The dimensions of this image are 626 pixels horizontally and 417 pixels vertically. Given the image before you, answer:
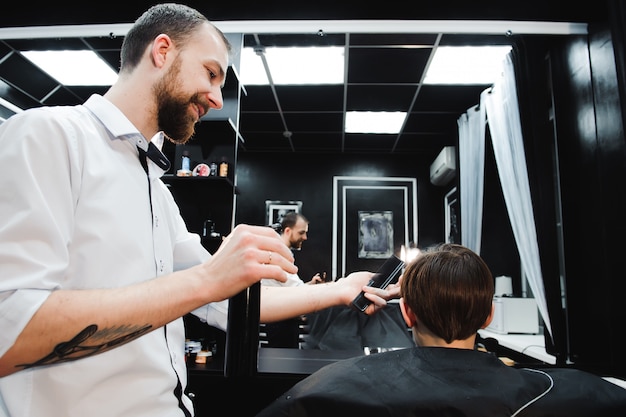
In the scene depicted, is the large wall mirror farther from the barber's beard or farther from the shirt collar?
the shirt collar

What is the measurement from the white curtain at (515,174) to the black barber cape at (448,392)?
176cm

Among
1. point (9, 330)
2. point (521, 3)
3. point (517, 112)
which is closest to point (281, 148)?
point (517, 112)

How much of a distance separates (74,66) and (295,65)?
2269 mm

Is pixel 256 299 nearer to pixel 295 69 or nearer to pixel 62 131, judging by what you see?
pixel 62 131

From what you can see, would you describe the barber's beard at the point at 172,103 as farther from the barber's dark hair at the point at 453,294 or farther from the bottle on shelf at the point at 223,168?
the bottle on shelf at the point at 223,168

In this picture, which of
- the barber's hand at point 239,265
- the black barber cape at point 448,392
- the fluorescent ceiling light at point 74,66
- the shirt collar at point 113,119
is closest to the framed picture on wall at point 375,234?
the fluorescent ceiling light at point 74,66

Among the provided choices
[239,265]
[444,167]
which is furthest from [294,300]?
[444,167]

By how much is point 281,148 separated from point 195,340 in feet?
13.5

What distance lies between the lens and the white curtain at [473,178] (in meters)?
3.95

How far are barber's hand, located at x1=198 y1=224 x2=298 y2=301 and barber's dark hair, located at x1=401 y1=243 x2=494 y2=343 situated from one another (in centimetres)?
71

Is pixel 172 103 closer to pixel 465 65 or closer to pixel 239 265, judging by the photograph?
pixel 239 265

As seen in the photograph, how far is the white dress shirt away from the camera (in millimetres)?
682

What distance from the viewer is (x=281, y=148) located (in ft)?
21.3

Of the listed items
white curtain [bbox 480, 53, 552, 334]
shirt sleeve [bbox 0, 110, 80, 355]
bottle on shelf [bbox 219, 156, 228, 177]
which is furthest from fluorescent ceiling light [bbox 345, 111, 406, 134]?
shirt sleeve [bbox 0, 110, 80, 355]
